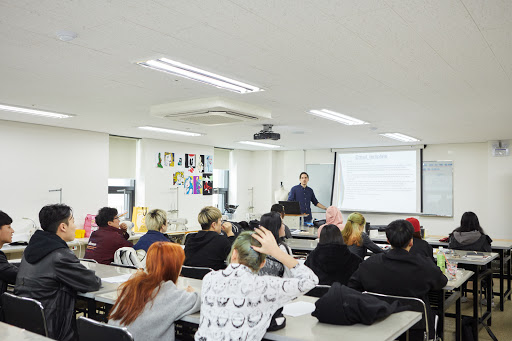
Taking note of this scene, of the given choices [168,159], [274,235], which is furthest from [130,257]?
[168,159]

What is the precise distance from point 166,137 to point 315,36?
6.24m

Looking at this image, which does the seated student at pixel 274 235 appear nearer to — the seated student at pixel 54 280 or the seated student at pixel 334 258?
the seated student at pixel 334 258

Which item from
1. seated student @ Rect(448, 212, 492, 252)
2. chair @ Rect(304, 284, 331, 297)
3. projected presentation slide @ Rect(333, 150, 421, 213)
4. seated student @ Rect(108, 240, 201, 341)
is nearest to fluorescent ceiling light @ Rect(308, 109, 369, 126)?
seated student @ Rect(448, 212, 492, 252)

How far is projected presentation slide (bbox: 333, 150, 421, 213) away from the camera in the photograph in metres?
10.1

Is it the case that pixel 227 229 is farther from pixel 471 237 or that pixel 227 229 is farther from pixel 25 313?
pixel 471 237

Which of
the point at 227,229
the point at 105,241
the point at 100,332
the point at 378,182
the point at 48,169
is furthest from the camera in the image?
the point at 378,182

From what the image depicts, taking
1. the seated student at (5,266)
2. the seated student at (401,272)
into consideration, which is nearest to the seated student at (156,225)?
the seated student at (5,266)

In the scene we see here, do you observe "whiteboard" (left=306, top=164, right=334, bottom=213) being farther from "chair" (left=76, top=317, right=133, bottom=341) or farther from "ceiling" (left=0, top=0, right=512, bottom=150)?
"chair" (left=76, top=317, right=133, bottom=341)

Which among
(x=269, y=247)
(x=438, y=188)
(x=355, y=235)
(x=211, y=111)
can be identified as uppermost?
(x=211, y=111)

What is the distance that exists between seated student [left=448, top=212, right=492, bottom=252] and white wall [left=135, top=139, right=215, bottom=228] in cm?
562

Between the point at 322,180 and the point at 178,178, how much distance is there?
3755 mm

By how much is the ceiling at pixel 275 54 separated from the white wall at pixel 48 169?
160 centimetres

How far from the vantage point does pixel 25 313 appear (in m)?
2.61

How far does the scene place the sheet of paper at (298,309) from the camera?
2514mm
